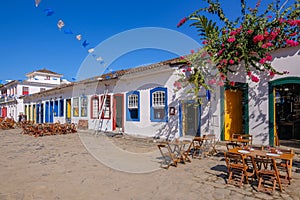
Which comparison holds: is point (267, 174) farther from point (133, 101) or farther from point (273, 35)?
point (133, 101)

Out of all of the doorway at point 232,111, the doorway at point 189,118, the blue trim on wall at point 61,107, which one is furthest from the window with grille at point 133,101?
the blue trim on wall at point 61,107

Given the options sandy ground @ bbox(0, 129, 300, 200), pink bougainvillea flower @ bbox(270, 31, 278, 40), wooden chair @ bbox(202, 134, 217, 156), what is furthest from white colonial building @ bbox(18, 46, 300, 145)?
sandy ground @ bbox(0, 129, 300, 200)

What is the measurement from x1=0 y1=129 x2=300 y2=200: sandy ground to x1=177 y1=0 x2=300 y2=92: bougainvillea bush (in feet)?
11.0

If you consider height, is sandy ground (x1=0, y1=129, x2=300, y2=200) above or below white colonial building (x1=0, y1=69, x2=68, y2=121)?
below

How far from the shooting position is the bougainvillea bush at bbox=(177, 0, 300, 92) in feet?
22.0

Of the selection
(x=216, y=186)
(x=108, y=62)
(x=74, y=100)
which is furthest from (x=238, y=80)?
(x=74, y=100)

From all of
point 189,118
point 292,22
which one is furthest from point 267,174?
point 189,118

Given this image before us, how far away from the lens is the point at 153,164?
6.48m

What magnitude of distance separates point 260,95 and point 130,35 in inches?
250

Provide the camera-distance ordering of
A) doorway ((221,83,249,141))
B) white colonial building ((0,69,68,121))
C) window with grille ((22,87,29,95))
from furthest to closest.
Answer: window with grille ((22,87,29,95)), white colonial building ((0,69,68,121)), doorway ((221,83,249,141))

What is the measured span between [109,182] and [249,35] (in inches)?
236

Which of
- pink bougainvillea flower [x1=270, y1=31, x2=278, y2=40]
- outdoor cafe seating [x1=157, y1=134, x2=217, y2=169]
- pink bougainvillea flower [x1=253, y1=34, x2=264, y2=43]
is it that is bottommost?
outdoor cafe seating [x1=157, y1=134, x2=217, y2=169]

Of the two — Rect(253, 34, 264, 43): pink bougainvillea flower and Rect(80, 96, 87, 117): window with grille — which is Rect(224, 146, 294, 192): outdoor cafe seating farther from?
Rect(80, 96, 87, 117): window with grille

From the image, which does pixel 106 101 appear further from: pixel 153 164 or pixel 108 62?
pixel 153 164
